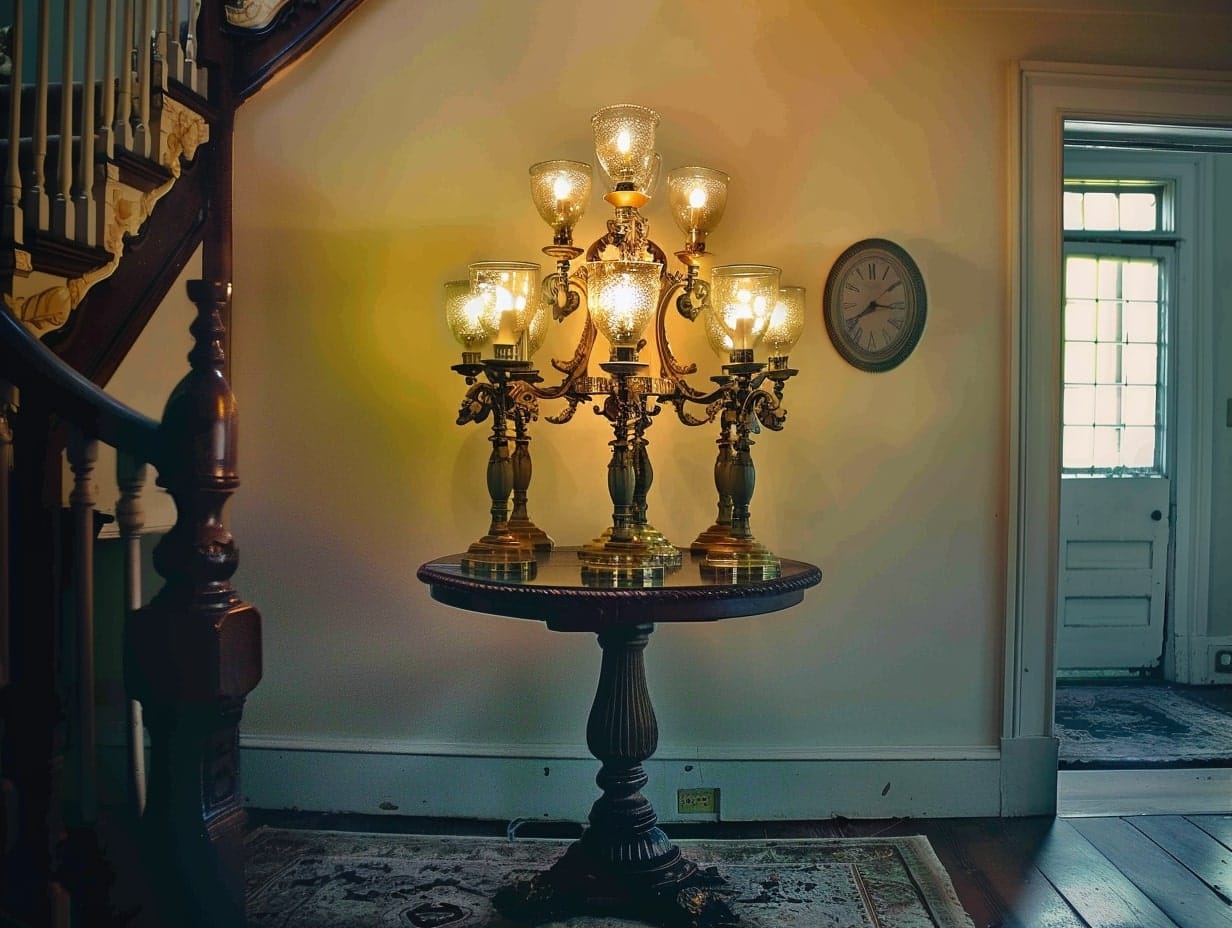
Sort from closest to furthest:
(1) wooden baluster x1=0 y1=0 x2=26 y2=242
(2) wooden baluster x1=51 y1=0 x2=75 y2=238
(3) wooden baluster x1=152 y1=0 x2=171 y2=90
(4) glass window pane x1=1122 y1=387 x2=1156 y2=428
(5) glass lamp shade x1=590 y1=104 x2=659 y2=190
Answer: (1) wooden baluster x1=0 y1=0 x2=26 y2=242, (2) wooden baluster x1=51 y1=0 x2=75 y2=238, (5) glass lamp shade x1=590 y1=104 x2=659 y2=190, (3) wooden baluster x1=152 y1=0 x2=171 y2=90, (4) glass window pane x1=1122 y1=387 x2=1156 y2=428

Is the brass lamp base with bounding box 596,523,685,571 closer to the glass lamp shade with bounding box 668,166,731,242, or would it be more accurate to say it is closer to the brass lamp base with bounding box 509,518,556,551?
the brass lamp base with bounding box 509,518,556,551

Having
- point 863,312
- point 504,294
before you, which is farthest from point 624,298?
point 863,312

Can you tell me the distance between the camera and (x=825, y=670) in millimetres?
2660

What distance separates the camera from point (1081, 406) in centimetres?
439

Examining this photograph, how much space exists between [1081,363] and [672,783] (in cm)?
310

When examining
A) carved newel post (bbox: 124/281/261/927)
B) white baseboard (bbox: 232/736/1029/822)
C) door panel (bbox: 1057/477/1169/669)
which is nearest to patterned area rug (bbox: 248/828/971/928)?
white baseboard (bbox: 232/736/1029/822)

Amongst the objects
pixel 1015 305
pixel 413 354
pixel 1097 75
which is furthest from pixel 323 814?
pixel 1097 75

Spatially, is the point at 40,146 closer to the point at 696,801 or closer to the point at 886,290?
the point at 886,290

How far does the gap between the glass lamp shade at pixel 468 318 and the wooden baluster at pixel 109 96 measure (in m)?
0.82

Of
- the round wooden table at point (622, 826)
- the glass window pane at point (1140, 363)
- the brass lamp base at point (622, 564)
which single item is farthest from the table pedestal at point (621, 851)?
the glass window pane at point (1140, 363)

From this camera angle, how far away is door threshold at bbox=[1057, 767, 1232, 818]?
106 inches

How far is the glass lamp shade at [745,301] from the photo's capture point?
2.11 metres

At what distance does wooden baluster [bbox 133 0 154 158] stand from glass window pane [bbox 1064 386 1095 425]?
403cm

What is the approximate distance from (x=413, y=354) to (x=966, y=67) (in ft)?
6.08
